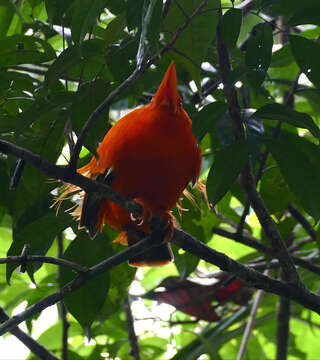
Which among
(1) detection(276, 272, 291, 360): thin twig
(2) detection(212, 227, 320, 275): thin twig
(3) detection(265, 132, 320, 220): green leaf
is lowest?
(1) detection(276, 272, 291, 360): thin twig

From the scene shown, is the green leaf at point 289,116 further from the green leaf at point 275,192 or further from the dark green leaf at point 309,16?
the green leaf at point 275,192

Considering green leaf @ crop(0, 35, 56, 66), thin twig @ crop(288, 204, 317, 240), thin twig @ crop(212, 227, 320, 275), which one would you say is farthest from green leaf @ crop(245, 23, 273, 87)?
thin twig @ crop(288, 204, 317, 240)

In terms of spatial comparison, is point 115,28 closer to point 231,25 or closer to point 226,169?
point 231,25

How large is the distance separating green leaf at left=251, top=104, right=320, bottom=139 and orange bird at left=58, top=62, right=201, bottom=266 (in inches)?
11.8

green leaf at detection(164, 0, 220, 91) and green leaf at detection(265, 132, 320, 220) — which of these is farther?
green leaf at detection(265, 132, 320, 220)

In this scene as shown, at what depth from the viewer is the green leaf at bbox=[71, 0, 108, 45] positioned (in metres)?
1.27

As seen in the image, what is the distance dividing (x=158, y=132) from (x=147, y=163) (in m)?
0.11

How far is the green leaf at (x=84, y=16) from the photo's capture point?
4.18 ft

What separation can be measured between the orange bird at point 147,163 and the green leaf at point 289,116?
300mm

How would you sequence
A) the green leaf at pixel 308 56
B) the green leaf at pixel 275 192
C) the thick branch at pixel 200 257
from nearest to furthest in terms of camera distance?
the thick branch at pixel 200 257
the green leaf at pixel 308 56
the green leaf at pixel 275 192

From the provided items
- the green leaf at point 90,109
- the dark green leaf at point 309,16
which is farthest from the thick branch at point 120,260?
the dark green leaf at point 309,16

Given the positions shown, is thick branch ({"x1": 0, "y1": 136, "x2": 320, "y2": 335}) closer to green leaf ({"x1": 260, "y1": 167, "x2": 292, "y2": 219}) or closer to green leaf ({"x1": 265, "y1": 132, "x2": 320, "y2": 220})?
green leaf ({"x1": 265, "y1": 132, "x2": 320, "y2": 220})

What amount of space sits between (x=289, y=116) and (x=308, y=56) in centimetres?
16

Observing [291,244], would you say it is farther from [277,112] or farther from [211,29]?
[211,29]
